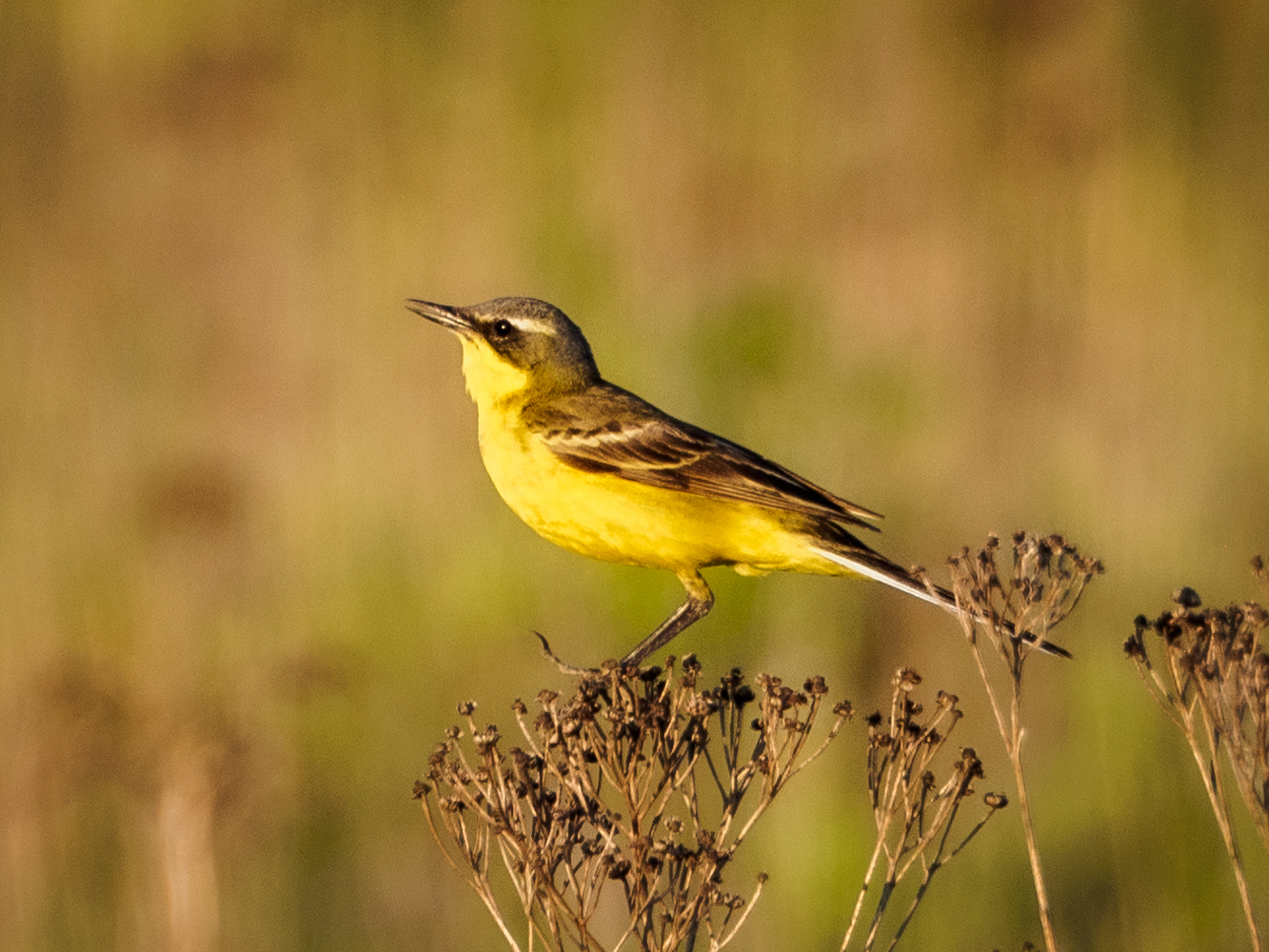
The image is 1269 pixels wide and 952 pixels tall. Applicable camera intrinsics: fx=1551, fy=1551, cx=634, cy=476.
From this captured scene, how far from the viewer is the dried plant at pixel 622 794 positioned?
297cm

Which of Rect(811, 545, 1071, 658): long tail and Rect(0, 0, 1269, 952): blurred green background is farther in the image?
Rect(0, 0, 1269, 952): blurred green background

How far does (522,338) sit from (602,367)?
146 centimetres

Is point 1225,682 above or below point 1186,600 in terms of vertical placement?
below

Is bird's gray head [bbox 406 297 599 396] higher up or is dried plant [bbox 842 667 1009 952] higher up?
bird's gray head [bbox 406 297 599 396]

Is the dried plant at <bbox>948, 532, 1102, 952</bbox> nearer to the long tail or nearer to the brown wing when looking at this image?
the long tail

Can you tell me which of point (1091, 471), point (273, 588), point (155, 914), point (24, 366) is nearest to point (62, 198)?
point (24, 366)

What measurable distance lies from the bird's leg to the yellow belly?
0.14 metres

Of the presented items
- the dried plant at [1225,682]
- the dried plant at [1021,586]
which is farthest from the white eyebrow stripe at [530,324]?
the dried plant at [1225,682]

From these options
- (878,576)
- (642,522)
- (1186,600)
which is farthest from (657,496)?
(1186,600)

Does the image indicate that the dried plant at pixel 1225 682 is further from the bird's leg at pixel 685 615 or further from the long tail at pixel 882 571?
the bird's leg at pixel 685 615

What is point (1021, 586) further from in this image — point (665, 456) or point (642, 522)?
point (665, 456)

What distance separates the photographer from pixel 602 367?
22.9 ft

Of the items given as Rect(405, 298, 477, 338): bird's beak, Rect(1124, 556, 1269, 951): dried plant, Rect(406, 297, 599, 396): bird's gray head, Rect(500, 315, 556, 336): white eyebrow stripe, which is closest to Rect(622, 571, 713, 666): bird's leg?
Rect(406, 297, 599, 396): bird's gray head

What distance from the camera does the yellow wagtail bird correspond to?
4.83 metres
